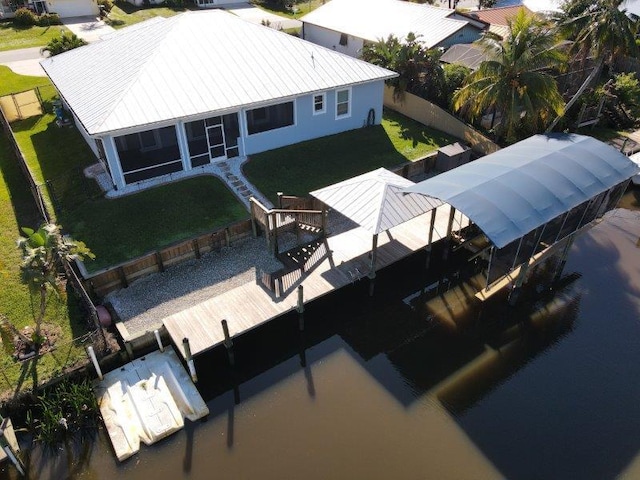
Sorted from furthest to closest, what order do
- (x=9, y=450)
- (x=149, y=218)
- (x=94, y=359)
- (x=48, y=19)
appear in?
(x=48, y=19) → (x=149, y=218) → (x=94, y=359) → (x=9, y=450)

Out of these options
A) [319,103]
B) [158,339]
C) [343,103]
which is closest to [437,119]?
[343,103]

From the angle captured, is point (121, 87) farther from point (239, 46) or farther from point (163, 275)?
point (163, 275)

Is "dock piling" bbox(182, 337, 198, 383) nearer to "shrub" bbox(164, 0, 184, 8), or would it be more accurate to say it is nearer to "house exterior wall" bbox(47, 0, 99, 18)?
"house exterior wall" bbox(47, 0, 99, 18)

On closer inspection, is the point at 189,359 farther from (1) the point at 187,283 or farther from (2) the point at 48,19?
(2) the point at 48,19

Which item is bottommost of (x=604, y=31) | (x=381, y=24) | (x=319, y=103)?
(x=319, y=103)

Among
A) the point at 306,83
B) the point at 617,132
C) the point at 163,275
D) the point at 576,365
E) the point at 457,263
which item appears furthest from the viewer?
the point at 617,132

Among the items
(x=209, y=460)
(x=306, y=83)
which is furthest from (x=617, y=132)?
(x=209, y=460)
